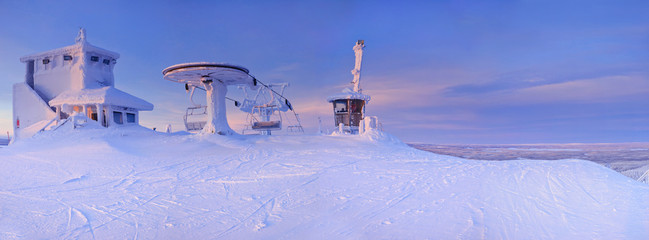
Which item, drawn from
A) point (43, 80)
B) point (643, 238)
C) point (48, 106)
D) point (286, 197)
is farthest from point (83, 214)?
point (43, 80)

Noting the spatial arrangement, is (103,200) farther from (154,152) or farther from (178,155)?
(154,152)

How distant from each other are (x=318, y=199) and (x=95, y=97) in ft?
84.5

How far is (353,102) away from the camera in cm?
2286

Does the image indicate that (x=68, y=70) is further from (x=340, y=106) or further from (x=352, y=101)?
(x=352, y=101)

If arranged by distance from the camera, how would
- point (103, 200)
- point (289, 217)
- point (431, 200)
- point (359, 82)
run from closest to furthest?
point (289, 217), point (431, 200), point (103, 200), point (359, 82)

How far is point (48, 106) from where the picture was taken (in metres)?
24.1

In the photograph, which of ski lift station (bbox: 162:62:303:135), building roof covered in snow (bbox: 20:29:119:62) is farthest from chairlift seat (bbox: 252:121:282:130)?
building roof covered in snow (bbox: 20:29:119:62)

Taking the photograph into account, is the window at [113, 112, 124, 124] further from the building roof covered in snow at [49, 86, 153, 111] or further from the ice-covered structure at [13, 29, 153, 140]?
the building roof covered in snow at [49, 86, 153, 111]

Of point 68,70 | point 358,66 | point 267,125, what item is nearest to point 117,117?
point 68,70

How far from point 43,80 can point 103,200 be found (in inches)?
1175

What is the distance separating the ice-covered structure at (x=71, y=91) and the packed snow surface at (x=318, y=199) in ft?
50.5

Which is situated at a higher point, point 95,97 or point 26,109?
point 95,97

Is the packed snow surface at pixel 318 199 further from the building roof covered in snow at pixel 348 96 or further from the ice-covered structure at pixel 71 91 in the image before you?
the ice-covered structure at pixel 71 91

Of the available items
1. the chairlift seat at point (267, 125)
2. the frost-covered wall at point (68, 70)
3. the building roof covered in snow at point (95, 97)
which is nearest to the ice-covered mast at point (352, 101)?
the chairlift seat at point (267, 125)
